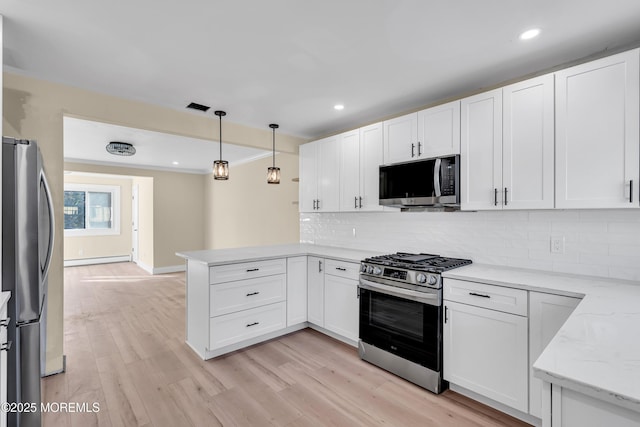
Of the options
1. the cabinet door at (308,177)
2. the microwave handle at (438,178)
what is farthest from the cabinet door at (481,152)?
the cabinet door at (308,177)

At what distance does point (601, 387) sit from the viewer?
78 centimetres

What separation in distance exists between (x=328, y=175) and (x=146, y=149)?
11.6 ft

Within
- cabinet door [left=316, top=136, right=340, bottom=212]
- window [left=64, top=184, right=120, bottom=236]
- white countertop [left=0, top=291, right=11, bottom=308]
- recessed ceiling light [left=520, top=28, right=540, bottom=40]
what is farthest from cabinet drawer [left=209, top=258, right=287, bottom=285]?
window [left=64, top=184, right=120, bottom=236]

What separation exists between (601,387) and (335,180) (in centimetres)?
306

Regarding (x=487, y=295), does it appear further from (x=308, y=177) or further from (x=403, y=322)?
(x=308, y=177)

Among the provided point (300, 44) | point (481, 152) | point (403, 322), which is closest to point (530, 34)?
point (481, 152)

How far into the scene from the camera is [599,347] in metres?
1.00

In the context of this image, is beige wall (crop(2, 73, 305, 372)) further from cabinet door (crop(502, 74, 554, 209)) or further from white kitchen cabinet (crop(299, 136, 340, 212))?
cabinet door (crop(502, 74, 554, 209))

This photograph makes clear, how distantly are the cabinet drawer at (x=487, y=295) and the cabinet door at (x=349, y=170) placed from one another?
4.66 ft

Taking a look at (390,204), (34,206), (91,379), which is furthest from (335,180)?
(91,379)

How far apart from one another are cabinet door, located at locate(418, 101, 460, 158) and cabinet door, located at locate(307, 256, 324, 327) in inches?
62.2

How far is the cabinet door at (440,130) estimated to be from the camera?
8.55 feet

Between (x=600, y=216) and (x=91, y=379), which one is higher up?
(x=600, y=216)

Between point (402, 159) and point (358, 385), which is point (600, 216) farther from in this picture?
point (358, 385)
